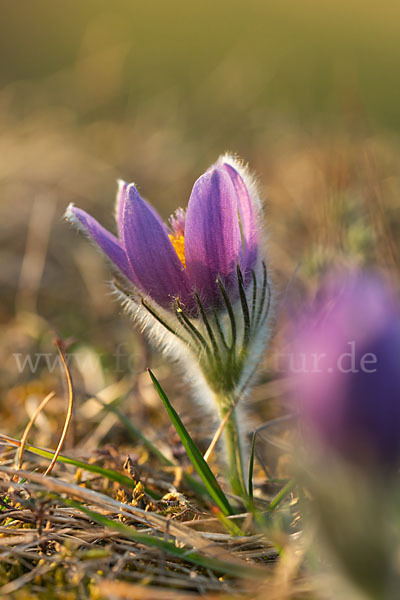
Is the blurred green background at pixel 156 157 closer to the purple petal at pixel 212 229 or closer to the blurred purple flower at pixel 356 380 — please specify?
the purple petal at pixel 212 229

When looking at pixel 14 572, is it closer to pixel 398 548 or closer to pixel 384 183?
pixel 398 548

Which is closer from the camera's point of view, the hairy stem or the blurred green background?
the hairy stem

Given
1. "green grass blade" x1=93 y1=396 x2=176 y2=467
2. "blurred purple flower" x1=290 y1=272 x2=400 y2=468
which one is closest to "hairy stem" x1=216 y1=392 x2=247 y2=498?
"green grass blade" x1=93 y1=396 x2=176 y2=467

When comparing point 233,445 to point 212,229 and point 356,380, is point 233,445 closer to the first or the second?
point 212,229

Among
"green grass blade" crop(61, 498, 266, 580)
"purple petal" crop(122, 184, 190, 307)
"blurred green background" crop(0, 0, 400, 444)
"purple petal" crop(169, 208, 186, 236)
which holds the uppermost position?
"blurred green background" crop(0, 0, 400, 444)

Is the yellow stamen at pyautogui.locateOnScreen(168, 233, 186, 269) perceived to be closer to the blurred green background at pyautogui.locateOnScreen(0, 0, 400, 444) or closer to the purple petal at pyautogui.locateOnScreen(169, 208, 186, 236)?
the purple petal at pyautogui.locateOnScreen(169, 208, 186, 236)

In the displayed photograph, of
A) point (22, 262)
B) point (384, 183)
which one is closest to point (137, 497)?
point (22, 262)

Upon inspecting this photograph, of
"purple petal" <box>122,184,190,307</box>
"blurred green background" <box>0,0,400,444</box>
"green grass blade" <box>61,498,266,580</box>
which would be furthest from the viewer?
"blurred green background" <box>0,0,400,444</box>

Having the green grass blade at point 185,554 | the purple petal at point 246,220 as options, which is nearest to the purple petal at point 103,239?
the purple petal at point 246,220
